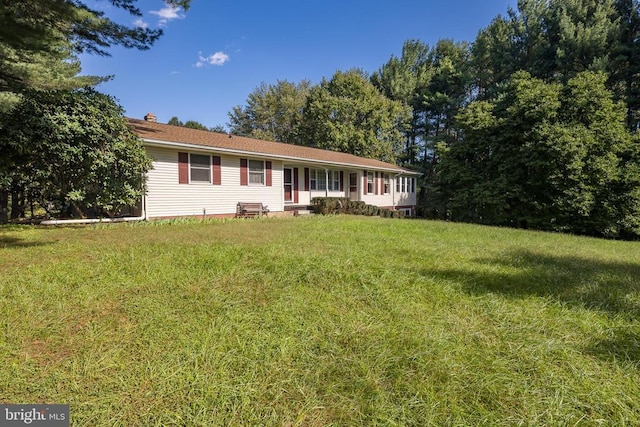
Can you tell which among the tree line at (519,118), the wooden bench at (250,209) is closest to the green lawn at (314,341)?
the wooden bench at (250,209)

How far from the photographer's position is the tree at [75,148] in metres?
6.94

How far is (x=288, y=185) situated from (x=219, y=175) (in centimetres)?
471

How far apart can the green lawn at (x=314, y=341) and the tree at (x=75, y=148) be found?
3376 mm

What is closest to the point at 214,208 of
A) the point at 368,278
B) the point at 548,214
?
the point at 368,278

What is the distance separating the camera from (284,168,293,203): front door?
16297 millimetres

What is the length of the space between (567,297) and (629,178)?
1433 cm

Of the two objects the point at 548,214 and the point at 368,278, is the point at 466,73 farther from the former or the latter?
the point at 368,278

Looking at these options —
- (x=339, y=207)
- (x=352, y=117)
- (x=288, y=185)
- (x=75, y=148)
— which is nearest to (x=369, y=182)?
(x=339, y=207)

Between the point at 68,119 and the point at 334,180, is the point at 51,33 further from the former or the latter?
the point at 334,180

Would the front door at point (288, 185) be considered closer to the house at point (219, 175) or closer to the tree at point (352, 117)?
the house at point (219, 175)

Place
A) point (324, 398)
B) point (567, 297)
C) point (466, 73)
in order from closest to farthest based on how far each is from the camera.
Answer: point (324, 398), point (567, 297), point (466, 73)

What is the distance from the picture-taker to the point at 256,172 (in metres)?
13.9

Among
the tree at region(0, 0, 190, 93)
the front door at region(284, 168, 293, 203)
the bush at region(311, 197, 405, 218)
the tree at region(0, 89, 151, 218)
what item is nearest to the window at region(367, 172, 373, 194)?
the bush at region(311, 197, 405, 218)

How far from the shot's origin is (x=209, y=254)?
509 cm
